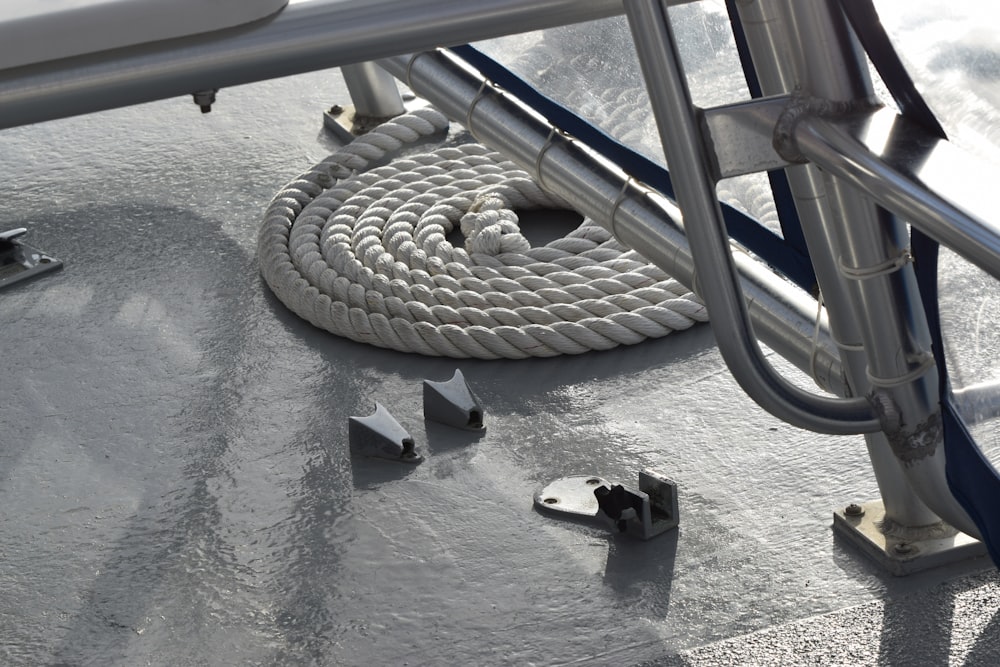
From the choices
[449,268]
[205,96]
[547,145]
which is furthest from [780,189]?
[449,268]

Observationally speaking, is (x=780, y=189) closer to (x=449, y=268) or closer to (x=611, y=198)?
(x=611, y=198)

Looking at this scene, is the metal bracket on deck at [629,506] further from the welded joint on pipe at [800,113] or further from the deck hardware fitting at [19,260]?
the deck hardware fitting at [19,260]

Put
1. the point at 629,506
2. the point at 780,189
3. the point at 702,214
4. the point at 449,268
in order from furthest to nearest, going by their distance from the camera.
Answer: the point at 449,268, the point at 629,506, the point at 780,189, the point at 702,214

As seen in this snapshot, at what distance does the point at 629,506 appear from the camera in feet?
5.01

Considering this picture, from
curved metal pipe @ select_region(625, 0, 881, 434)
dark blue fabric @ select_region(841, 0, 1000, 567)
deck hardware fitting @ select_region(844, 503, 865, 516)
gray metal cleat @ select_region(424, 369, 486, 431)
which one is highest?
curved metal pipe @ select_region(625, 0, 881, 434)

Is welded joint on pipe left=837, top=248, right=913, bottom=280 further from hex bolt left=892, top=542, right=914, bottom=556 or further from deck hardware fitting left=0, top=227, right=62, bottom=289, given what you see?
deck hardware fitting left=0, top=227, right=62, bottom=289

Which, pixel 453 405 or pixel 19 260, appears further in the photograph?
pixel 19 260

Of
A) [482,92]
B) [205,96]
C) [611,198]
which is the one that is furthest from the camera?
[482,92]

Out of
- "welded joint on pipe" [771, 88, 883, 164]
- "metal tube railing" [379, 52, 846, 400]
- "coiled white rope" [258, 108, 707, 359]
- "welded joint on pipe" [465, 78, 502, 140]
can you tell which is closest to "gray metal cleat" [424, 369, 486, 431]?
"coiled white rope" [258, 108, 707, 359]

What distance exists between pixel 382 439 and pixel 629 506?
0.34 metres

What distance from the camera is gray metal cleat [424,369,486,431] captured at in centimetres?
177

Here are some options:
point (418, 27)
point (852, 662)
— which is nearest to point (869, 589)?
point (852, 662)

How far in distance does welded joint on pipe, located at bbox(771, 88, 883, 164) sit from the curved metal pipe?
57 millimetres

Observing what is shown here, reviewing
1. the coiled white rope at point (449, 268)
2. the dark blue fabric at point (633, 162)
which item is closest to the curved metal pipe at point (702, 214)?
the dark blue fabric at point (633, 162)
